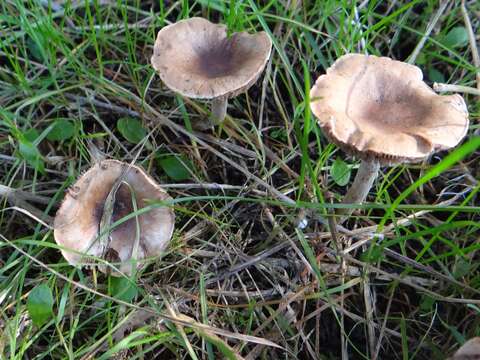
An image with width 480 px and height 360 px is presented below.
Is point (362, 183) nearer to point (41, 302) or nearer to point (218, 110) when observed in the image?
point (218, 110)

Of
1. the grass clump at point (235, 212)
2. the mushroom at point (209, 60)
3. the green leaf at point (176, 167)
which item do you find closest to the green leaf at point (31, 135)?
the grass clump at point (235, 212)

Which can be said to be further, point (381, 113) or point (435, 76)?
point (435, 76)

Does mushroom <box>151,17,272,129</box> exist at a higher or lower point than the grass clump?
higher

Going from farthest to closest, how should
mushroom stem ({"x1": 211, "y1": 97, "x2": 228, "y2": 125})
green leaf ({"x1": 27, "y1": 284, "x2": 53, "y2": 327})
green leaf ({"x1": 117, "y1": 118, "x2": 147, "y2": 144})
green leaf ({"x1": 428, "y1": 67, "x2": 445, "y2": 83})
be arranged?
green leaf ({"x1": 428, "y1": 67, "x2": 445, "y2": 83}) → green leaf ({"x1": 117, "y1": 118, "x2": 147, "y2": 144}) → mushroom stem ({"x1": 211, "y1": 97, "x2": 228, "y2": 125}) → green leaf ({"x1": 27, "y1": 284, "x2": 53, "y2": 327})

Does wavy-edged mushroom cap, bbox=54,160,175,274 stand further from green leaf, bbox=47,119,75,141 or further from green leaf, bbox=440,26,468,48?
green leaf, bbox=440,26,468,48

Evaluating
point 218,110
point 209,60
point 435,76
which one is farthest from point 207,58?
point 435,76

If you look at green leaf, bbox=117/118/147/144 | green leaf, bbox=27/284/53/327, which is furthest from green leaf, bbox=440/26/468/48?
green leaf, bbox=27/284/53/327

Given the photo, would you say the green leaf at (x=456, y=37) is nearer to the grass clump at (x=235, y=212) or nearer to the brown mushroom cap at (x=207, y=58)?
the grass clump at (x=235, y=212)
